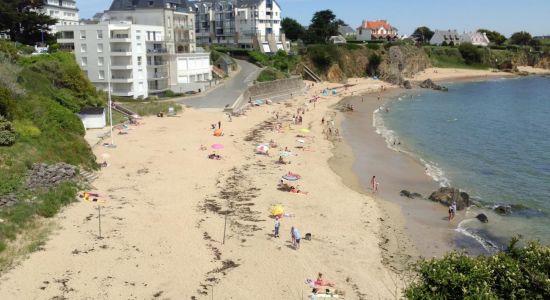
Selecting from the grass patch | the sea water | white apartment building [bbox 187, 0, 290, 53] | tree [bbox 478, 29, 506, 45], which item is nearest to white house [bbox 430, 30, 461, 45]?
tree [bbox 478, 29, 506, 45]

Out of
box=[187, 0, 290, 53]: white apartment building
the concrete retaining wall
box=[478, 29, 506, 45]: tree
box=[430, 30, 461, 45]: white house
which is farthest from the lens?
box=[478, 29, 506, 45]: tree

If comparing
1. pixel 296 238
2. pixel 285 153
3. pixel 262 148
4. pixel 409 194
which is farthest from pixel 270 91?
pixel 296 238

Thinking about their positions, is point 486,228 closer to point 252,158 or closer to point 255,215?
point 255,215

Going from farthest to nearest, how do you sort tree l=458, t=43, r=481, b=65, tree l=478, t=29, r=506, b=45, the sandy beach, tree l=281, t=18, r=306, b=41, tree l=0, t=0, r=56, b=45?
tree l=478, t=29, r=506, b=45 < tree l=458, t=43, r=481, b=65 < tree l=281, t=18, r=306, b=41 < tree l=0, t=0, r=56, b=45 < the sandy beach

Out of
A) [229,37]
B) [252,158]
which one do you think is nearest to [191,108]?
[252,158]

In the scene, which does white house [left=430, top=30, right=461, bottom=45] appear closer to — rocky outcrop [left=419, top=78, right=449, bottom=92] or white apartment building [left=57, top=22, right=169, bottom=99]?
rocky outcrop [left=419, top=78, right=449, bottom=92]

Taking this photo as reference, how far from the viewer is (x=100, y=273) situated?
50.7 feet

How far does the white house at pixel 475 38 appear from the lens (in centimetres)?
14138

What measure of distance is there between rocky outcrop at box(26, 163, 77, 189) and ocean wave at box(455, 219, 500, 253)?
709 inches

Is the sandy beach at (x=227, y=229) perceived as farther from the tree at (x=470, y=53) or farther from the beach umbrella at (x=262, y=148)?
the tree at (x=470, y=53)

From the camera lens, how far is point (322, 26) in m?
97.6

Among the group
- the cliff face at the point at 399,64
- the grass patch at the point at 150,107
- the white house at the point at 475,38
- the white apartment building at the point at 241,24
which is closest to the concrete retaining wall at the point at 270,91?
the grass patch at the point at 150,107

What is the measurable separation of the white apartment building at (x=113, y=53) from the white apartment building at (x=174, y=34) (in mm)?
4494

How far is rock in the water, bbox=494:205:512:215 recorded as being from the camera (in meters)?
24.2
